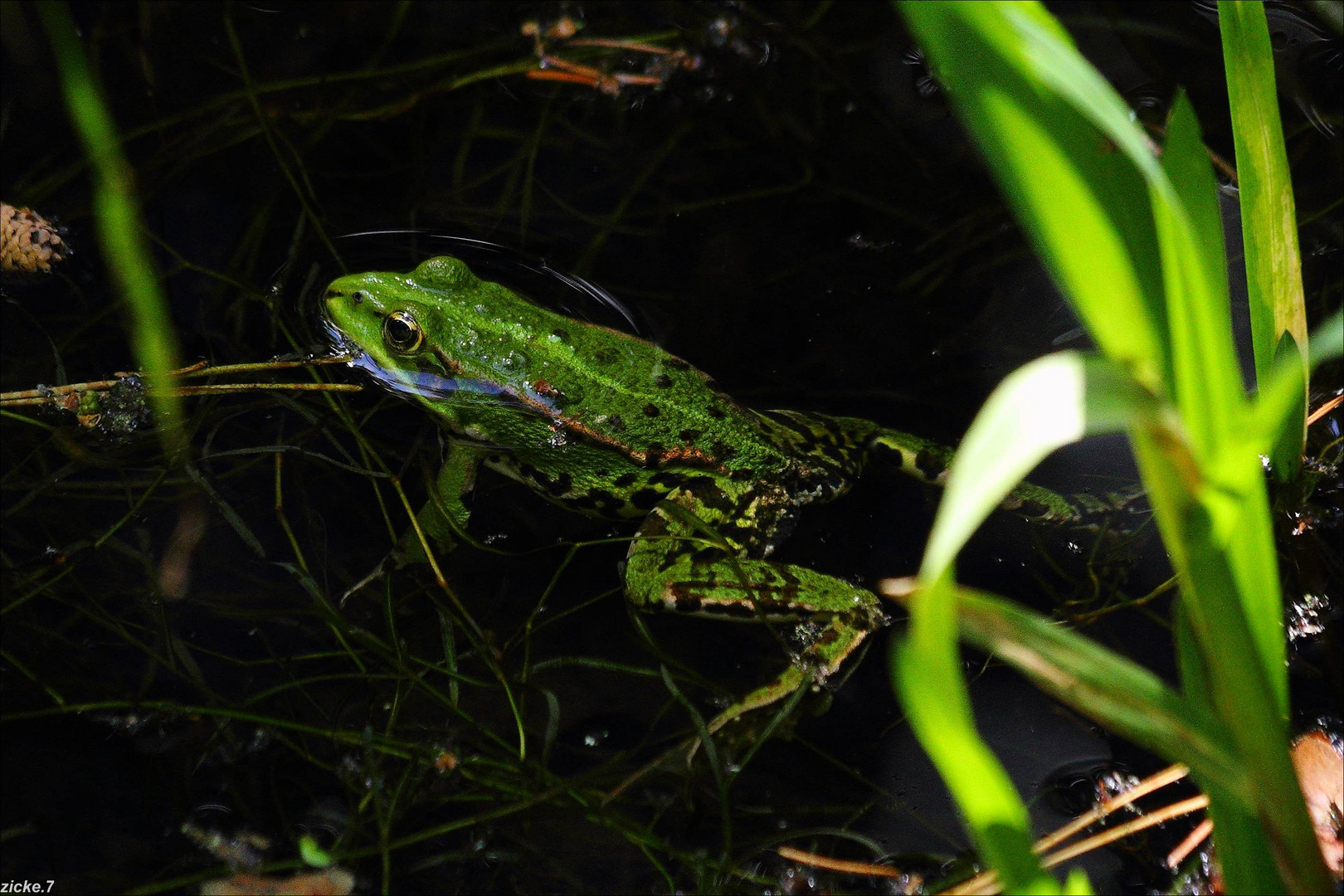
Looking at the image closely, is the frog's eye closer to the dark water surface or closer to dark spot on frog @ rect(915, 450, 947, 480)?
the dark water surface

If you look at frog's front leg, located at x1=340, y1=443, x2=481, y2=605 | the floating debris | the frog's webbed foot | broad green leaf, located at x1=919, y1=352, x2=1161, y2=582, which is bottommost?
frog's front leg, located at x1=340, y1=443, x2=481, y2=605

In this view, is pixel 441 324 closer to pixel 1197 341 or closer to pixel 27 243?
pixel 27 243

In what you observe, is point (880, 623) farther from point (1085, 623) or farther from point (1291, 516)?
point (1291, 516)

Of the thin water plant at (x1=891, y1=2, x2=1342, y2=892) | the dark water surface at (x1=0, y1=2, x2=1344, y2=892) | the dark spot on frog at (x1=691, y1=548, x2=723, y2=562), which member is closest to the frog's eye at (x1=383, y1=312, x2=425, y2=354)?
the dark water surface at (x1=0, y1=2, x2=1344, y2=892)

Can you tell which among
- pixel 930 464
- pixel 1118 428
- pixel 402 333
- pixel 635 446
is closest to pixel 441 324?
pixel 402 333

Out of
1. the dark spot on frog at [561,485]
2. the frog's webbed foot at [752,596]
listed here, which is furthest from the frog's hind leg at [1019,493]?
the dark spot on frog at [561,485]

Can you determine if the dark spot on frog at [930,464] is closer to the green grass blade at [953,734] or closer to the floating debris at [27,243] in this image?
the green grass blade at [953,734]
